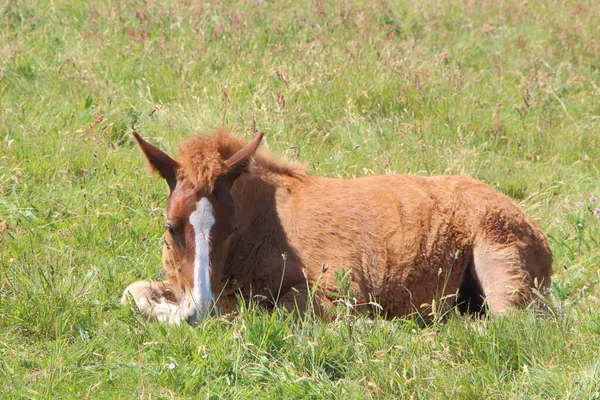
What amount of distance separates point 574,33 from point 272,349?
937 cm

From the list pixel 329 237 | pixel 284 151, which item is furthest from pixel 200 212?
pixel 284 151

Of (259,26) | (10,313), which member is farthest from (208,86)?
(10,313)

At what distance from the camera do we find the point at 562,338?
4.58m

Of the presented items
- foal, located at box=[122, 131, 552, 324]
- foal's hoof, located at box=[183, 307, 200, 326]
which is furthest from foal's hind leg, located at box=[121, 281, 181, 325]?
foal's hoof, located at box=[183, 307, 200, 326]

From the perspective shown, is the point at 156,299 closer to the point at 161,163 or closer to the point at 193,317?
the point at 193,317

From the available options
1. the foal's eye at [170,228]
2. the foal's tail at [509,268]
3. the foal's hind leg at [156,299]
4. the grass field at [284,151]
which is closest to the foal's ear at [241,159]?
the foal's eye at [170,228]

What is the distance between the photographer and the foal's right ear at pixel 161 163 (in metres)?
5.23

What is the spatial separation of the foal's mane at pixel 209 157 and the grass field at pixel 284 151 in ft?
3.11

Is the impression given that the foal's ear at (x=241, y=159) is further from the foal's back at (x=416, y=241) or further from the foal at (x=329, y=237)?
the foal's back at (x=416, y=241)

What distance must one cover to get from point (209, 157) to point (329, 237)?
1204mm

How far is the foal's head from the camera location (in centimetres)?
501

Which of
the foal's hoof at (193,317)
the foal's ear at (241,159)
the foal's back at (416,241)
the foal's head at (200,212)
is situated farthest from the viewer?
the foal's back at (416,241)

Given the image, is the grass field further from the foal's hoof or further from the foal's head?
the foal's head

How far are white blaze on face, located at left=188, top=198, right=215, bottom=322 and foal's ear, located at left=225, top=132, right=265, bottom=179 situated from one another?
37 centimetres
